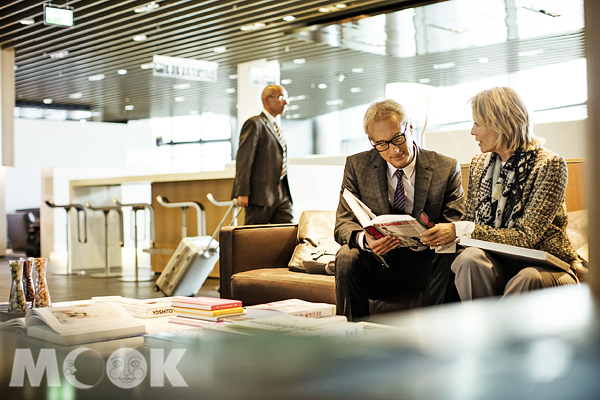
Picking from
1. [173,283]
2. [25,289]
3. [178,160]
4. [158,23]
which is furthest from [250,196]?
[178,160]

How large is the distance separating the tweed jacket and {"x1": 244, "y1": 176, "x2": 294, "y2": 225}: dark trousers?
7.41 ft

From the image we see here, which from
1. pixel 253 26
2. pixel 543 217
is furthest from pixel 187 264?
pixel 253 26

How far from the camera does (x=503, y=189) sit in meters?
1.99

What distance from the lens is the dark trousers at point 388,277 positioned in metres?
2.11

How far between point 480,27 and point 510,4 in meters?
0.98

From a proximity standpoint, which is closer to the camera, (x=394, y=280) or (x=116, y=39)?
(x=394, y=280)

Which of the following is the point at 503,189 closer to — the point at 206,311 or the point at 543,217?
the point at 543,217

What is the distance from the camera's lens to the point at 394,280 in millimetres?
2250

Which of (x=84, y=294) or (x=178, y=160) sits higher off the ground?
(x=178, y=160)

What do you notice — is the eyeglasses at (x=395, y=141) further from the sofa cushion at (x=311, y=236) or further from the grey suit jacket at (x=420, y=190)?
the sofa cushion at (x=311, y=236)

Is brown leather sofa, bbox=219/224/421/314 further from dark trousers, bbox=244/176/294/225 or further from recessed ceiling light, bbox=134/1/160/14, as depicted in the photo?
recessed ceiling light, bbox=134/1/160/14

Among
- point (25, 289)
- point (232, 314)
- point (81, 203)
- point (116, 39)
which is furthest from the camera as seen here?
point (116, 39)

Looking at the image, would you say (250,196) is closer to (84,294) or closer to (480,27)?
(84,294)

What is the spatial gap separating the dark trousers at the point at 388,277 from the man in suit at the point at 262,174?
6.09ft
